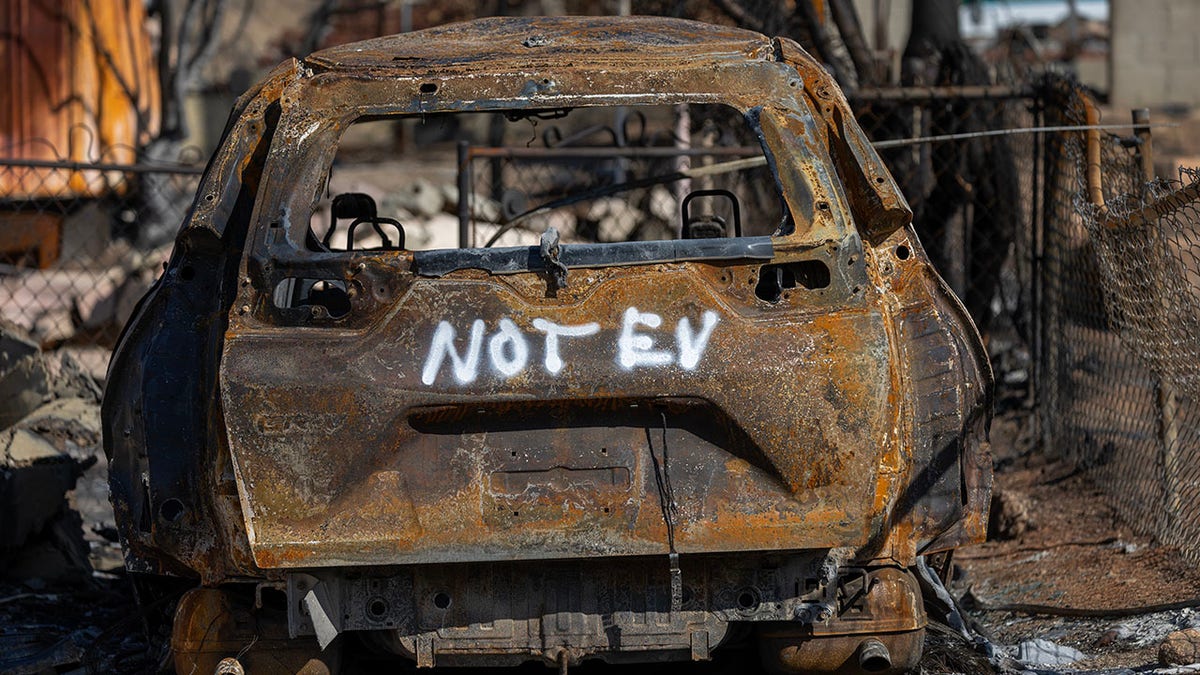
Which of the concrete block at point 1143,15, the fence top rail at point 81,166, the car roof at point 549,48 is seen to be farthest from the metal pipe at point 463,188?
the concrete block at point 1143,15

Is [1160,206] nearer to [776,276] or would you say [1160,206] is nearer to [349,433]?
[776,276]

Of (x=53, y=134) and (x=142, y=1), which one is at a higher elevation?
(x=142, y=1)

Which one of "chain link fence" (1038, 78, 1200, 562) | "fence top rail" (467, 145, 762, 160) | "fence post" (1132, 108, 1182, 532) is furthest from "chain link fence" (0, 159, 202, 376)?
"fence post" (1132, 108, 1182, 532)

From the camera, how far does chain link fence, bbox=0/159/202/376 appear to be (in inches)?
367

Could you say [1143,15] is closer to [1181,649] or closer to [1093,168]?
[1093,168]

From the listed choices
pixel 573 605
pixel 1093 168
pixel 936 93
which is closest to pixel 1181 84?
pixel 936 93

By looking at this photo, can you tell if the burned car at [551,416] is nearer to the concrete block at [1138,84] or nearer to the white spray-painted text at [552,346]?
the white spray-painted text at [552,346]

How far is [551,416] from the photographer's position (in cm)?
368

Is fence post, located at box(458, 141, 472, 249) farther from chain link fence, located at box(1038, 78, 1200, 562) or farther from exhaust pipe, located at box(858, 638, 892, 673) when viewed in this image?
exhaust pipe, located at box(858, 638, 892, 673)

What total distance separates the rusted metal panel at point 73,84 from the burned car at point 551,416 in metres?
8.18

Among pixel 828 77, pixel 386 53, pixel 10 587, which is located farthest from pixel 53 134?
pixel 828 77

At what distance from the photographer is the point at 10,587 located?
19.1ft

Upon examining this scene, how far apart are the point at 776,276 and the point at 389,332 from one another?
1047 mm

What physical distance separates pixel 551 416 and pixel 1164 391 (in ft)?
10.3
